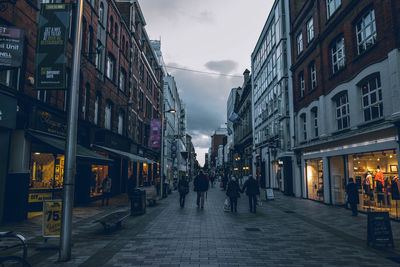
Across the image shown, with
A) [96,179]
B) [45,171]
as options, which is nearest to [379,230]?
[45,171]

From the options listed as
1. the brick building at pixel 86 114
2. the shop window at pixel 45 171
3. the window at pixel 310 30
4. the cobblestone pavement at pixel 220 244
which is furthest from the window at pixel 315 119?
the shop window at pixel 45 171

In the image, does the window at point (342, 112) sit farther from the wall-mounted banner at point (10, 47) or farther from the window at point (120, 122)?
the window at point (120, 122)

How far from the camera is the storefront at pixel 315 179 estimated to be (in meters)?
18.8

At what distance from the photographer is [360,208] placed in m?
14.3

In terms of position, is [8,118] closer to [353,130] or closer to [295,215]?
[295,215]

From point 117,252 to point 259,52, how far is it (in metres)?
36.0

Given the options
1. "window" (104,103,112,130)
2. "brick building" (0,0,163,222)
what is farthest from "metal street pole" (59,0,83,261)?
"window" (104,103,112,130)

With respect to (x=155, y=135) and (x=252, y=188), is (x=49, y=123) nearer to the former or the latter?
(x=252, y=188)

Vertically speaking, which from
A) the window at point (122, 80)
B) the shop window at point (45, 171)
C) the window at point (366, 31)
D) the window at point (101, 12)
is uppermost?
the window at point (101, 12)

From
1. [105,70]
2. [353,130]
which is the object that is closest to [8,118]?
[105,70]

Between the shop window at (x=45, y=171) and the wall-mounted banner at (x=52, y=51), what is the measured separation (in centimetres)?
710

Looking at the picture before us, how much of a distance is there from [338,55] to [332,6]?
320 centimetres

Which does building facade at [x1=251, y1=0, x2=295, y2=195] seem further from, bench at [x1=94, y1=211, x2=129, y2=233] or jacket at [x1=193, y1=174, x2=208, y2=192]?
bench at [x1=94, y1=211, x2=129, y2=233]

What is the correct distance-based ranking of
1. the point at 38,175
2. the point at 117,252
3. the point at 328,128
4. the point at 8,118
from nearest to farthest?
1. the point at 117,252
2. the point at 8,118
3. the point at 38,175
4. the point at 328,128
